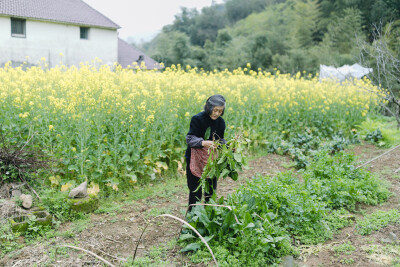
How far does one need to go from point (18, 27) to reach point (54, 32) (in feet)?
7.64

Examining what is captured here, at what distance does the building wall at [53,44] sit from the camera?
896 inches

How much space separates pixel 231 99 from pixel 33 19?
21124mm

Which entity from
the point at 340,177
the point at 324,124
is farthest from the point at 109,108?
the point at 324,124

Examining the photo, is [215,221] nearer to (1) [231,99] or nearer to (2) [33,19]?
(1) [231,99]

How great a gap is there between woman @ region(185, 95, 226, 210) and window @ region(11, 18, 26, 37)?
78.1 feet

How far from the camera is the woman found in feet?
11.8

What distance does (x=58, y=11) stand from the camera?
82.9ft

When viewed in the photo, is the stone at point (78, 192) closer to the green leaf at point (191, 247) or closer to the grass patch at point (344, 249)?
the green leaf at point (191, 247)

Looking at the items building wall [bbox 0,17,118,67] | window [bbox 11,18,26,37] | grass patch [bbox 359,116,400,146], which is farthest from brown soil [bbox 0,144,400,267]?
window [bbox 11,18,26,37]

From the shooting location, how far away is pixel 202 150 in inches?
148

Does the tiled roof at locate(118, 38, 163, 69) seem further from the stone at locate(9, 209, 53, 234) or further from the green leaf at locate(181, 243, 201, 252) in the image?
the green leaf at locate(181, 243, 201, 252)


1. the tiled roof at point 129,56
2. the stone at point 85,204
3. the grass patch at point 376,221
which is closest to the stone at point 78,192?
the stone at point 85,204

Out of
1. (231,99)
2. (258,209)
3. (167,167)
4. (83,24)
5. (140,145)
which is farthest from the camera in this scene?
(83,24)

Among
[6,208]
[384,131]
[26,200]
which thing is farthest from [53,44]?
[6,208]
